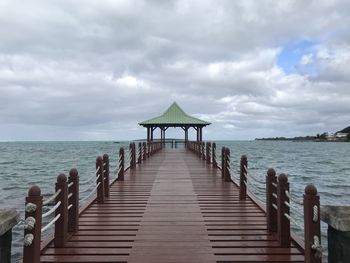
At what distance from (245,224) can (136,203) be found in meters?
2.56

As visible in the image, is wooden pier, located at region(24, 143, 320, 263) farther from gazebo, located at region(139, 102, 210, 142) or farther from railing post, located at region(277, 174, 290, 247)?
gazebo, located at region(139, 102, 210, 142)

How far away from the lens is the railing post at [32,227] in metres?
3.72

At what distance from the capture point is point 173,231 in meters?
5.55

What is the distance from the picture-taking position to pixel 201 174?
1287cm

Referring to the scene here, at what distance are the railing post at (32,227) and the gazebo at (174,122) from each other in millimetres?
25319

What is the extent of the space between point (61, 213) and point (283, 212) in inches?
111

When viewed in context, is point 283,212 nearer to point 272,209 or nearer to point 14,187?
point 272,209

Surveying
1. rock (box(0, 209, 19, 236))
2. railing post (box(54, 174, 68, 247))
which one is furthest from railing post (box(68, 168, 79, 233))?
rock (box(0, 209, 19, 236))

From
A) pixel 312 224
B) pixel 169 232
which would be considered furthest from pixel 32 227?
pixel 312 224

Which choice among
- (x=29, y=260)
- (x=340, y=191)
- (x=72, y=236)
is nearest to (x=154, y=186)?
(x=72, y=236)

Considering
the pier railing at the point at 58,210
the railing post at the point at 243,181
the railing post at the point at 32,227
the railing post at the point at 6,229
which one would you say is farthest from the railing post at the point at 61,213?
the railing post at the point at 243,181

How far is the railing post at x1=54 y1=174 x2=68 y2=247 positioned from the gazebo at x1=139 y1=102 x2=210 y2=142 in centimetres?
2412

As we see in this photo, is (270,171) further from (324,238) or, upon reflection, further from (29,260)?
(324,238)

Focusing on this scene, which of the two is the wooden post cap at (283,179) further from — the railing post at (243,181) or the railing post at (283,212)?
the railing post at (243,181)
